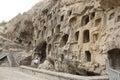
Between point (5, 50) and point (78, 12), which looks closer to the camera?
point (78, 12)

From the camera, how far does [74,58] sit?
755 inches

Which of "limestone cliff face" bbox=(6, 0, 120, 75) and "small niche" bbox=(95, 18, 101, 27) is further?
"small niche" bbox=(95, 18, 101, 27)

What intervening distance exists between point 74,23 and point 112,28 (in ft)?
18.8

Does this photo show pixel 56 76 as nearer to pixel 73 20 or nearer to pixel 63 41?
pixel 73 20

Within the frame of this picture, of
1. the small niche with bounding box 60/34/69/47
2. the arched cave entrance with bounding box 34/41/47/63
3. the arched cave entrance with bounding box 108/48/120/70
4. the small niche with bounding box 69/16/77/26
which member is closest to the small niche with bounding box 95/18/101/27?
the arched cave entrance with bounding box 108/48/120/70

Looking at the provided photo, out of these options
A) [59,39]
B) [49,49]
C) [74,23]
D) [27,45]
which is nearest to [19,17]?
[27,45]

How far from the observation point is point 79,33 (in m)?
19.2

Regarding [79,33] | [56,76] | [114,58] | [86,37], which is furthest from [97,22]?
[56,76]

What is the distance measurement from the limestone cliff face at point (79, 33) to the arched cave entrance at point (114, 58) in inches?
12.6

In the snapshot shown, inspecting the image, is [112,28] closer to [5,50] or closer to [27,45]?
[5,50]

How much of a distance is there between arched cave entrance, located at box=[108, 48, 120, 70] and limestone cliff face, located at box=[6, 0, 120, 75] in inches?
12.6

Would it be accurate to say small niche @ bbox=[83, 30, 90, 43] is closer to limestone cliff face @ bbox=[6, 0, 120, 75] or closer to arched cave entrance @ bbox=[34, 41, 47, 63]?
limestone cliff face @ bbox=[6, 0, 120, 75]

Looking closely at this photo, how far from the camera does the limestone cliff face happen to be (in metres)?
15.5

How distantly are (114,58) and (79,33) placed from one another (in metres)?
4.41
